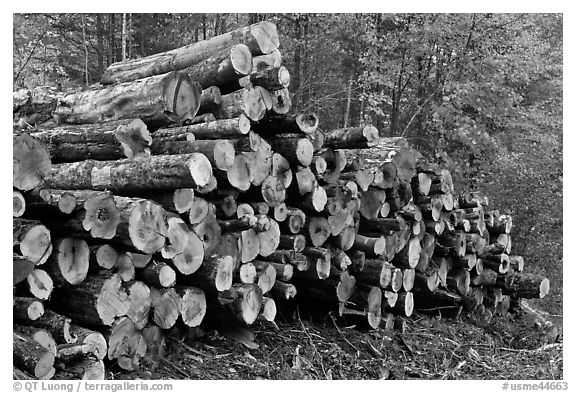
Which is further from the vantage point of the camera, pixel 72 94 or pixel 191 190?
pixel 72 94

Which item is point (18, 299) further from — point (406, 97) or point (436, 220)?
point (406, 97)

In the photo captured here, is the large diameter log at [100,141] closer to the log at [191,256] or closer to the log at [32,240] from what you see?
the log at [191,256]

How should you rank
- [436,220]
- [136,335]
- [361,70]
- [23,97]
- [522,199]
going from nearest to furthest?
1. [136,335]
2. [23,97]
3. [436,220]
4. [522,199]
5. [361,70]

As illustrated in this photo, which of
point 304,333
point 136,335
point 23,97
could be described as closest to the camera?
point 136,335

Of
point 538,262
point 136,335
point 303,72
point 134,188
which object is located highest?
point 303,72

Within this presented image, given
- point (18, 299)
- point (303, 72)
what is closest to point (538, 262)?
point (303, 72)

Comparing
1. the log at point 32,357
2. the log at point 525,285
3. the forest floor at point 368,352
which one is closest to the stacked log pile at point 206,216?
the log at point 32,357

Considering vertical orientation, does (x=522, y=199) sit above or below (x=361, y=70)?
below

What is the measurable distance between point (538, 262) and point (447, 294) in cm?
572

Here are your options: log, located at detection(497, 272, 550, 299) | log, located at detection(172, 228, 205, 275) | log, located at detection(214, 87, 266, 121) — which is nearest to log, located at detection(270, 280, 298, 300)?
log, located at detection(172, 228, 205, 275)

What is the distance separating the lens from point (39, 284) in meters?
3.57

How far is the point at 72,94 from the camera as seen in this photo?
5.64m

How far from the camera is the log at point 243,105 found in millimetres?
4848

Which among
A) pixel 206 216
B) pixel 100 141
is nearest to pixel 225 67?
pixel 100 141
